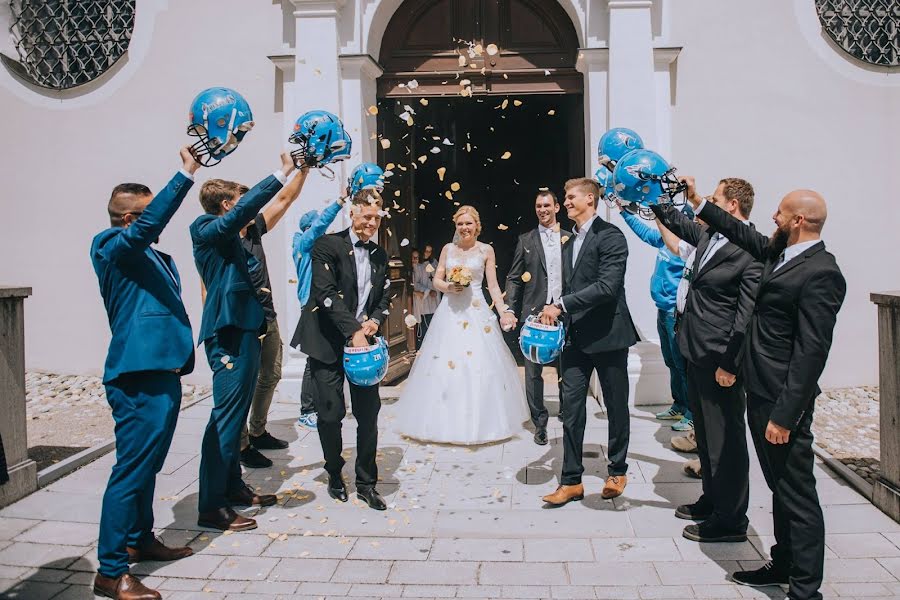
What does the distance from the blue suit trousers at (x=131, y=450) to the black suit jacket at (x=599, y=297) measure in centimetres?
257

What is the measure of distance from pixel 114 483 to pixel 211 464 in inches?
31.5

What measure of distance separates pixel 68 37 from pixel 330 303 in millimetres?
6852

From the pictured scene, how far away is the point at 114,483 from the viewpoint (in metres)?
3.71

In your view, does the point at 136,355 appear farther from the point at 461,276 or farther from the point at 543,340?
the point at 461,276

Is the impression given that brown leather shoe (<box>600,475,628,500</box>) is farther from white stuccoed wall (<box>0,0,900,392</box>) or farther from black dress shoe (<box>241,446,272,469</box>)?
white stuccoed wall (<box>0,0,900,392</box>)

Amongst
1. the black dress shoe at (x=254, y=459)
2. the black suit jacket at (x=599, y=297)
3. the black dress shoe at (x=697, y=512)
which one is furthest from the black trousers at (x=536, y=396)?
the black dress shoe at (x=254, y=459)

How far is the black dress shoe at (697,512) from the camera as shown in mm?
4555

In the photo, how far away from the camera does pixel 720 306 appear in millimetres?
4219

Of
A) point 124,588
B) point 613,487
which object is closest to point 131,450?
point 124,588

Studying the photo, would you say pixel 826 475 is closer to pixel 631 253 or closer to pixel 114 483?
pixel 631 253

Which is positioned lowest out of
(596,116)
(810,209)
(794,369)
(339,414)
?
(339,414)

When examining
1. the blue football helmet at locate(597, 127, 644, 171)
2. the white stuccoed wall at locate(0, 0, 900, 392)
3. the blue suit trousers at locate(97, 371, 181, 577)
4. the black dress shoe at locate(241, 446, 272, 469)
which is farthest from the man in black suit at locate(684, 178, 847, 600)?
the white stuccoed wall at locate(0, 0, 900, 392)

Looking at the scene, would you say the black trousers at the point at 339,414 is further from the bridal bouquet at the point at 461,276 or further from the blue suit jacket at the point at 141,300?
the bridal bouquet at the point at 461,276

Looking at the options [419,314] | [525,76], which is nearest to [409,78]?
[525,76]
